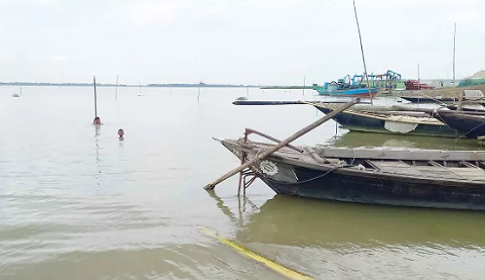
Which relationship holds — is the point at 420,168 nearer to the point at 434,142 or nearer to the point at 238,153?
the point at 238,153

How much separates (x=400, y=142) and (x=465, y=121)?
318 cm

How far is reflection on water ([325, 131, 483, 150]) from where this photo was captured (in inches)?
620

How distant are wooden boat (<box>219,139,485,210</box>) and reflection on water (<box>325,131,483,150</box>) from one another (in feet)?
26.0

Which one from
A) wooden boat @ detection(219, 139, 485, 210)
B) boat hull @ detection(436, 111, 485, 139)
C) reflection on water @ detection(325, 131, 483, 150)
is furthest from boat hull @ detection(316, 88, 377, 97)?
wooden boat @ detection(219, 139, 485, 210)

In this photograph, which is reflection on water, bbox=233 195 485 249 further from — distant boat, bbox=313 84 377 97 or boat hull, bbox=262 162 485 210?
distant boat, bbox=313 84 377 97

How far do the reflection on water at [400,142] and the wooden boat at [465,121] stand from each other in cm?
73

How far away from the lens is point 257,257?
547cm

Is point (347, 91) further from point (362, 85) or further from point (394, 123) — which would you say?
point (394, 123)

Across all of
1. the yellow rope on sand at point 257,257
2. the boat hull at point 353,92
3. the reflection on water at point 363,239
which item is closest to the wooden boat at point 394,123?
the reflection on water at point 363,239

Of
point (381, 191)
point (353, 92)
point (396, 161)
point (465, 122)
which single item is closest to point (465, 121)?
point (465, 122)

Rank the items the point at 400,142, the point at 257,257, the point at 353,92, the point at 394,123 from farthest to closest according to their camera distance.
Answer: the point at 353,92 < the point at 394,123 < the point at 400,142 < the point at 257,257

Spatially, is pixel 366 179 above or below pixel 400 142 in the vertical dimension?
above

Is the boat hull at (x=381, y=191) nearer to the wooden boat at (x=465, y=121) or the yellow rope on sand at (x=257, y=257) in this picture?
the yellow rope on sand at (x=257, y=257)

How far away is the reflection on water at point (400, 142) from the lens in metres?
15.8
